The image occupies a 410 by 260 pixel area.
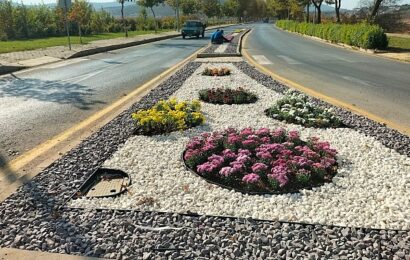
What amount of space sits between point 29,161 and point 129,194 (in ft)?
6.02

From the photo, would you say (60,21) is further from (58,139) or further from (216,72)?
(58,139)

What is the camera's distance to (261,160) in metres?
4.45

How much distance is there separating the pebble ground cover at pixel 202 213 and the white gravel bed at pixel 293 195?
0.01 metres

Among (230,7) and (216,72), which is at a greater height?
(230,7)

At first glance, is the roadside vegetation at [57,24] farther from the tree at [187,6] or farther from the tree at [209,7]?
the tree at [209,7]

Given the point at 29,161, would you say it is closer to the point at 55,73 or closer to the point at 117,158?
the point at 117,158

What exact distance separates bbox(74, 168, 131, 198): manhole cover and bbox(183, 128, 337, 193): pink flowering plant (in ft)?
2.64

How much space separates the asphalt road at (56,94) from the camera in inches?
255

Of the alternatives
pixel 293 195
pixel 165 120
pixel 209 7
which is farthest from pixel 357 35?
pixel 209 7

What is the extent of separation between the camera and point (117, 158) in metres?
4.85

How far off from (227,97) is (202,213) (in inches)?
186

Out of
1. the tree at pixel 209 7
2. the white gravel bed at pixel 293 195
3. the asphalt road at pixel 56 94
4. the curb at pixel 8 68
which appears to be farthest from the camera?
the tree at pixel 209 7

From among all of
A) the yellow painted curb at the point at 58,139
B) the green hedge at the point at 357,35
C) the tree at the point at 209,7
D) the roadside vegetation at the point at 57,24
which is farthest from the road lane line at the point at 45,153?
the tree at the point at 209,7

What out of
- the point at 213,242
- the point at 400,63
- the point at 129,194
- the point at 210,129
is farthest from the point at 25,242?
the point at 400,63
